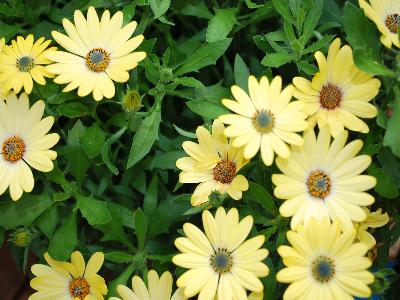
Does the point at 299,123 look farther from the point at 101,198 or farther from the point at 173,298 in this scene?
the point at 101,198

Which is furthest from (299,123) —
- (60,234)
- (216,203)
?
(60,234)

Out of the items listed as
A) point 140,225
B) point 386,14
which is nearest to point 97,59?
point 140,225

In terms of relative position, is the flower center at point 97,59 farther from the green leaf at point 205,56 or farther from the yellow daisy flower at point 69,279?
the yellow daisy flower at point 69,279

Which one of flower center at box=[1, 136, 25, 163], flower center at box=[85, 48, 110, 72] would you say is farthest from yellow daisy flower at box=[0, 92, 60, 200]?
flower center at box=[85, 48, 110, 72]

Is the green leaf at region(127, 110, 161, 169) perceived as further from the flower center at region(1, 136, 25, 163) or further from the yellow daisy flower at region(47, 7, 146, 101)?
the flower center at region(1, 136, 25, 163)

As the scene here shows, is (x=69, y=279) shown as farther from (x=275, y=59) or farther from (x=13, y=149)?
(x=275, y=59)
